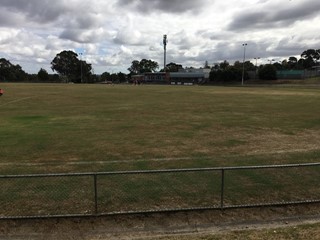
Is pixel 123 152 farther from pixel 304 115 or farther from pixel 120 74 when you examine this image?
pixel 120 74

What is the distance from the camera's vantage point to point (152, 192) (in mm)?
8602

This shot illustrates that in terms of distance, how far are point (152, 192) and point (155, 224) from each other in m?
1.41

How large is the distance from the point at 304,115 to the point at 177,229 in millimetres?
21173

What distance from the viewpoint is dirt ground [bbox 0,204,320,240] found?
679 centimetres

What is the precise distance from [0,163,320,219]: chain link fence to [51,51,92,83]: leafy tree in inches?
7041

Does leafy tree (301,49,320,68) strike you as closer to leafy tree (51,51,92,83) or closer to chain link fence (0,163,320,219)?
leafy tree (51,51,92,83)

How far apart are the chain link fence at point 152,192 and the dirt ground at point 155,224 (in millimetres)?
156

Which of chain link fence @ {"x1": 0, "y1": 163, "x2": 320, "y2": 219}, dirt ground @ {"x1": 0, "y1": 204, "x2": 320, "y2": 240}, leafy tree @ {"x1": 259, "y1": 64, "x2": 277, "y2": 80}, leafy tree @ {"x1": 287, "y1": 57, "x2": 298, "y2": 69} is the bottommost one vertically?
dirt ground @ {"x1": 0, "y1": 204, "x2": 320, "y2": 240}

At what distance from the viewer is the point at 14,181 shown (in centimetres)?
940

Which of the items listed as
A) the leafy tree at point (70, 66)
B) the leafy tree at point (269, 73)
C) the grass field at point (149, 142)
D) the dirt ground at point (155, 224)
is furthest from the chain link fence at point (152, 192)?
the leafy tree at point (70, 66)

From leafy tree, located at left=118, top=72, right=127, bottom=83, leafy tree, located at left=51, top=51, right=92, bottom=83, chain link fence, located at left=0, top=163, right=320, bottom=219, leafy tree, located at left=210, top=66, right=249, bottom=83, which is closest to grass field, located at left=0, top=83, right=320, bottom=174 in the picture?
chain link fence, located at left=0, top=163, right=320, bottom=219

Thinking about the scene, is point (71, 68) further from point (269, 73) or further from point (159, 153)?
point (159, 153)

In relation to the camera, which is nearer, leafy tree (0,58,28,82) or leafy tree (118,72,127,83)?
leafy tree (0,58,28,82)

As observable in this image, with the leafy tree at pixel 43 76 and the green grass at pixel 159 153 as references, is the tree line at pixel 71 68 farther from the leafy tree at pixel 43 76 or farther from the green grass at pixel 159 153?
the green grass at pixel 159 153
